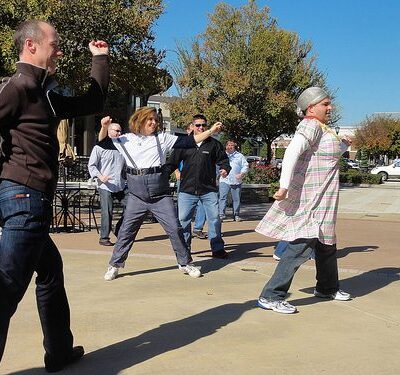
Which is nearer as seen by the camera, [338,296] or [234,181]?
[338,296]

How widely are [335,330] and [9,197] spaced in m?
2.64

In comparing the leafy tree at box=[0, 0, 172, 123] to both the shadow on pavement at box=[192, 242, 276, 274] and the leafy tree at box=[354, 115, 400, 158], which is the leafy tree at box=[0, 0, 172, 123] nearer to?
the shadow on pavement at box=[192, 242, 276, 274]

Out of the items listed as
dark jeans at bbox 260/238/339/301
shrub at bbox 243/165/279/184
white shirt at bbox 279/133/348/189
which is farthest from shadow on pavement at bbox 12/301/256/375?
shrub at bbox 243/165/279/184

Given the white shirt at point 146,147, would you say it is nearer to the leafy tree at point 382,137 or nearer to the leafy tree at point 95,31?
the leafy tree at point 95,31

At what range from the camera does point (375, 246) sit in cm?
880

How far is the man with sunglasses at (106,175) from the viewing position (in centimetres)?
837

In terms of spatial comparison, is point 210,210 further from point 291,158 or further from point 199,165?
point 291,158

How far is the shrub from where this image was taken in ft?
66.6

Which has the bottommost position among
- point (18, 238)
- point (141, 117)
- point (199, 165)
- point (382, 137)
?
point (18, 238)

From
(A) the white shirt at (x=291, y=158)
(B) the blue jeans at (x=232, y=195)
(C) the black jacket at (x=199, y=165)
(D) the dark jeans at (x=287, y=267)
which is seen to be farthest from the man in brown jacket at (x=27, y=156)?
(B) the blue jeans at (x=232, y=195)

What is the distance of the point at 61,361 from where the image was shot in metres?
3.44

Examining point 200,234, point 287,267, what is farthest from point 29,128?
point 200,234

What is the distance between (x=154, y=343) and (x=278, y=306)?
4.08 ft

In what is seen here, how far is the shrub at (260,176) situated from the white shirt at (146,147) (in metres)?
14.1
